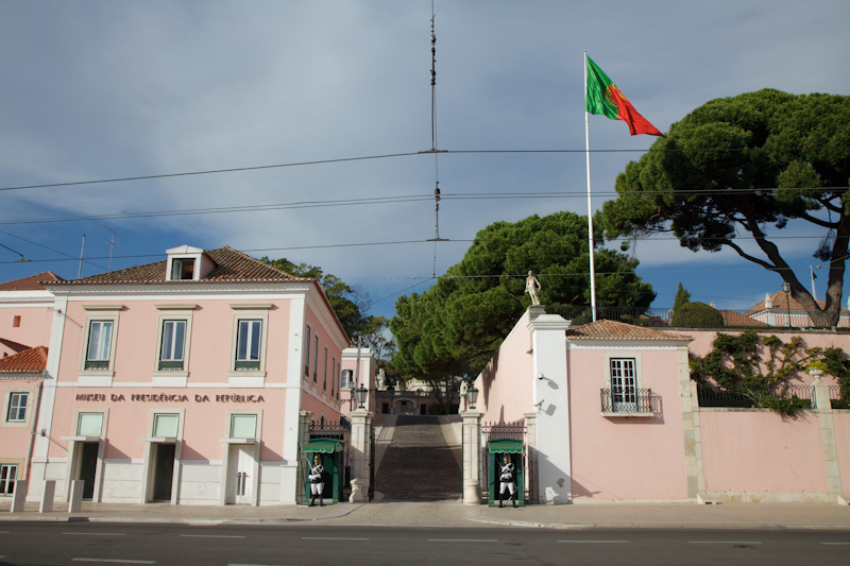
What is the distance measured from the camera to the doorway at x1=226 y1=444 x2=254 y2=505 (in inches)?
762

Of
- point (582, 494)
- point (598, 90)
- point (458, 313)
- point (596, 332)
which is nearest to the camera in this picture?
point (582, 494)

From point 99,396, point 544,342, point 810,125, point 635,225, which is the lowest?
point 99,396

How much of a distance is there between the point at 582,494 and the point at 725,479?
174 inches

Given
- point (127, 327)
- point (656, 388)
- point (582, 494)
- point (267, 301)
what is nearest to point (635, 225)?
point (656, 388)

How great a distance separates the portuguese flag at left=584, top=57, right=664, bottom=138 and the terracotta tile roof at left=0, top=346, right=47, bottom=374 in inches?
873

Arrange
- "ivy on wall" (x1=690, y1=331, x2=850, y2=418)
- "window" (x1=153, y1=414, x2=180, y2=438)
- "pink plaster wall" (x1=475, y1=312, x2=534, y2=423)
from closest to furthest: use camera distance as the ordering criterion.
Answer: "window" (x1=153, y1=414, x2=180, y2=438), "pink plaster wall" (x1=475, y1=312, x2=534, y2=423), "ivy on wall" (x1=690, y1=331, x2=850, y2=418)

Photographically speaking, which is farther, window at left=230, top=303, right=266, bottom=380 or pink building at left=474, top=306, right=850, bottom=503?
window at left=230, top=303, right=266, bottom=380

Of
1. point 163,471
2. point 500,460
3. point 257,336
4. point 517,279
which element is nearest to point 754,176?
point 517,279

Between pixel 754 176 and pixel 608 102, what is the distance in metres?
6.94

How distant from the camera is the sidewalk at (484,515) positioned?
49.2 feet

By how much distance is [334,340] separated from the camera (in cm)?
2856

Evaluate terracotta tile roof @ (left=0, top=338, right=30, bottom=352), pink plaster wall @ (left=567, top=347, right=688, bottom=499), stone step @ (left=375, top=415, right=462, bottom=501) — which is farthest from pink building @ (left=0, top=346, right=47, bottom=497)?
pink plaster wall @ (left=567, top=347, right=688, bottom=499)

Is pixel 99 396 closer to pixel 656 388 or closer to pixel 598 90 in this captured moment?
pixel 656 388

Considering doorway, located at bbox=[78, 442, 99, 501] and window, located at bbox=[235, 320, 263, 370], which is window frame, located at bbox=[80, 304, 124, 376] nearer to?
doorway, located at bbox=[78, 442, 99, 501]
